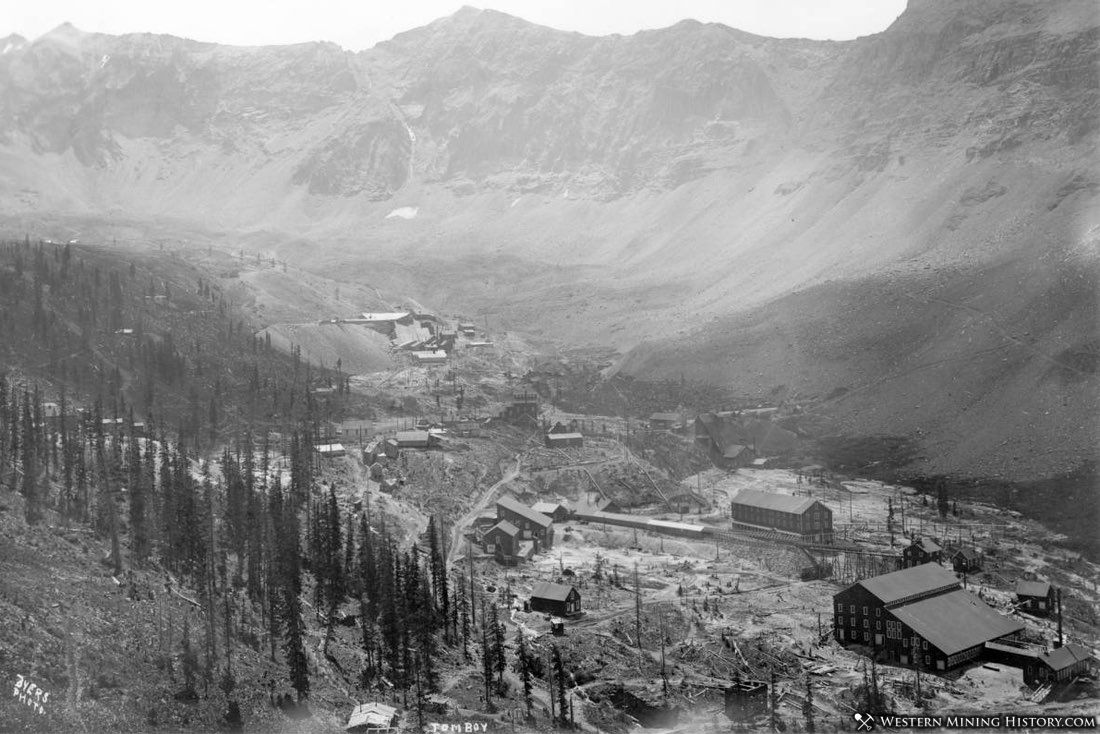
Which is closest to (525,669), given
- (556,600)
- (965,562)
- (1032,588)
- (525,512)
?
(556,600)

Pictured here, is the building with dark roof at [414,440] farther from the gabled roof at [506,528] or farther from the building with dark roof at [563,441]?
the gabled roof at [506,528]

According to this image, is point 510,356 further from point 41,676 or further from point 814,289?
point 41,676

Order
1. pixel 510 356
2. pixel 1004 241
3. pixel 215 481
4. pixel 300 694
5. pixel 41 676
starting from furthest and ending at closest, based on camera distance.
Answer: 1. pixel 510 356
2. pixel 1004 241
3. pixel 215 481
4. pixel 300 694
5. pixel 41 676

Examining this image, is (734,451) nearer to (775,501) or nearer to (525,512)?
(775,501)

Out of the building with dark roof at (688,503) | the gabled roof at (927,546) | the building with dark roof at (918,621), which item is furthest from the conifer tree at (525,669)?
the building with dark roof at (688,503)

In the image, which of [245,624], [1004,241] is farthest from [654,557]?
[1004,241]

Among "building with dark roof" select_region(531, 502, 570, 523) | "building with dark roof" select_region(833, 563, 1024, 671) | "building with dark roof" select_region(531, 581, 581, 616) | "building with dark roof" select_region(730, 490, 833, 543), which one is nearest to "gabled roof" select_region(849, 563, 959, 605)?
"building with dark roof" select_region(833, 563, 1024, 671)
